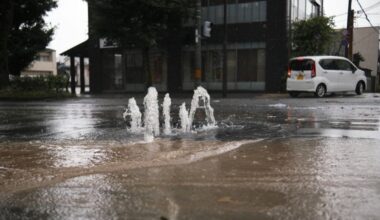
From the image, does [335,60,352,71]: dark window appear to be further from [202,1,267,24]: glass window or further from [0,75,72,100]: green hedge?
[0,75,72,100]: green hedge

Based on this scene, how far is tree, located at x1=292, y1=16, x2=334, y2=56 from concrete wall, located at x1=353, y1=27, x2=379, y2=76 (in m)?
25.3

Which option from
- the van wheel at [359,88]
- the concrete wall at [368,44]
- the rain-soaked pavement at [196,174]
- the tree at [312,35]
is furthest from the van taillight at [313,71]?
the concrete wall at [368,44]

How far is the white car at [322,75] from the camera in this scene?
18484mm

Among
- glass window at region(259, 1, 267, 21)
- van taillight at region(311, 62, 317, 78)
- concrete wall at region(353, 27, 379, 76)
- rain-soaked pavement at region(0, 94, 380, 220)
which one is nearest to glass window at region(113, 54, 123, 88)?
glass window at region(259, 1, 267, 21)

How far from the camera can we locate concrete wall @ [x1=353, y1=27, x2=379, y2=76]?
46312 mm

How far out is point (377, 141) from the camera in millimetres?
6824

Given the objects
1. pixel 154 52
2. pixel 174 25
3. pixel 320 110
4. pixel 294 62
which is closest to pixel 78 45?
pixel 154 52

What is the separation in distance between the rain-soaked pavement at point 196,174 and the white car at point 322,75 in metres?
10.3

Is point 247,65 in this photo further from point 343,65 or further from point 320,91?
point 320,91

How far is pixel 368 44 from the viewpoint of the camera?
4709 centimetres

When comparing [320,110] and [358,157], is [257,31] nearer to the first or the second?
[320,110]

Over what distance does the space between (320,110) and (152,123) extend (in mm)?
5513

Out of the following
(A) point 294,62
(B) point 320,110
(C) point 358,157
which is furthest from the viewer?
(A) point 294,62

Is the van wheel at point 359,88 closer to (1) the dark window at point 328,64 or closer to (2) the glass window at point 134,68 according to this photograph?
(1) the dark window at point 328,64
